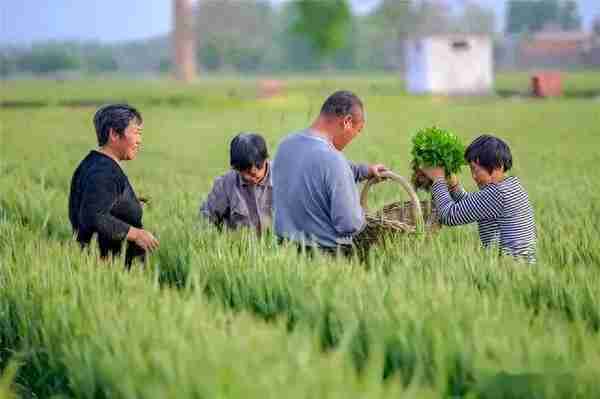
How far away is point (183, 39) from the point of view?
72.8 m

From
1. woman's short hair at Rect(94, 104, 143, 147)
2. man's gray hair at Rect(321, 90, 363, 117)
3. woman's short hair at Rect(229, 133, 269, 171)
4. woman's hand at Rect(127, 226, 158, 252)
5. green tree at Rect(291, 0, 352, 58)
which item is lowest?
woman's hand at Rect(127, 226, 158, 252)

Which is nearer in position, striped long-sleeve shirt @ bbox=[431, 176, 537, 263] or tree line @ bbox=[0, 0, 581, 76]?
striped long-sleeve shirt @ bbox=[431, 176, 537, 263]

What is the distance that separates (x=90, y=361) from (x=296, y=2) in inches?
3425

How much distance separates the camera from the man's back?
16.9 ft

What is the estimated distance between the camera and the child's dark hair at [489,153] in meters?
5.29

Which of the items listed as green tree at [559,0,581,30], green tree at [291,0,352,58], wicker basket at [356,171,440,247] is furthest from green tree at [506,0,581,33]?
wicker basket at [356,171,440,247]

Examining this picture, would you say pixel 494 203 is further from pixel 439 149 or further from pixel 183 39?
pixel 183 39

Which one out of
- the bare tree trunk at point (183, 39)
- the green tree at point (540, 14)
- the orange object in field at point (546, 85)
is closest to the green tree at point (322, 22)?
the bare tree trunk at point (183, 39)

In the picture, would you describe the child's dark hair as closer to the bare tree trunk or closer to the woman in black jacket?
the woman in black jacket

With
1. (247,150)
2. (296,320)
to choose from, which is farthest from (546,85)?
(296,320)

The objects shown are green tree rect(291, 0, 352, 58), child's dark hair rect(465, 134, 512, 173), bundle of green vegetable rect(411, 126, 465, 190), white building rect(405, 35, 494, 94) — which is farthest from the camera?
green tree rect(291, 0, 352, 58)

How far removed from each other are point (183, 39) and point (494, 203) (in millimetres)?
69082

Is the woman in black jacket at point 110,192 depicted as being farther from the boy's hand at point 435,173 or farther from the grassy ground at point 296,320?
the boy's hand at point 435,173

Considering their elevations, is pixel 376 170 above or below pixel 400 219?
above
